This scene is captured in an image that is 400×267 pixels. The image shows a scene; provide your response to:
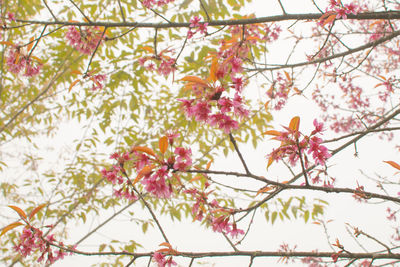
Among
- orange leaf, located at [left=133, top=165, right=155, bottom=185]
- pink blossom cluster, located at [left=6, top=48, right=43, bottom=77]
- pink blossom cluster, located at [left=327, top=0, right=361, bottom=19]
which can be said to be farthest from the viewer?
pink blossom cluster, located at [left=6, top=48, right=43, bottom=77]

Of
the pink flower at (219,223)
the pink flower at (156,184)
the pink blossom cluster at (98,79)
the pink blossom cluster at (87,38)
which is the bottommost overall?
the pink flower at (219,223)

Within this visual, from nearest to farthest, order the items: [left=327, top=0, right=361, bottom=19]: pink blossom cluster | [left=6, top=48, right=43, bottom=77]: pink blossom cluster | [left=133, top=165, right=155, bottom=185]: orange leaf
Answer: [left=133, top=165, right=155, bottom=185]: orange leaf < [left=327, top=0, right=361, bottom=19]: pink blossom cluster < [left=6, top=48, right=43, bottom=77]: pink blossom cluster

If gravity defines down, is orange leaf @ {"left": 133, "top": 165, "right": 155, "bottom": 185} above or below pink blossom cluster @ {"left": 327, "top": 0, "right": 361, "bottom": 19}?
below

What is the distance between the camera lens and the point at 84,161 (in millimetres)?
1741

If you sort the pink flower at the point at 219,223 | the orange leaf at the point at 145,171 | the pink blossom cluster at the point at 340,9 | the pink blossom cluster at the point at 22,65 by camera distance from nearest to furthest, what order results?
the orange leaf at the point at 145,171, the pink flower at the point at 219,223, the pink blossom cluster at the point at 340,9, the pink blossom cluster at the point at 22,65

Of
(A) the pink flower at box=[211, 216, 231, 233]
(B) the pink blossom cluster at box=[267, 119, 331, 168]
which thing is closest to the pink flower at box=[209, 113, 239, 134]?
(B) the pink blossom cluster at box=[267, 119, 331, 168]

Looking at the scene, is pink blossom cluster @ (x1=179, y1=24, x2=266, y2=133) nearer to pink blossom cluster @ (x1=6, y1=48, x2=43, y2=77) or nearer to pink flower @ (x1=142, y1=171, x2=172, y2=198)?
pink flower @ (x1=142, y1=171, x2=172, y2=198)

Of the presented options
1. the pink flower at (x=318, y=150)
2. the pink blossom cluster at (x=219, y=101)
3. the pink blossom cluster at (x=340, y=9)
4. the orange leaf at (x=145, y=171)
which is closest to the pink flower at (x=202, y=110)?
the pink blossom cluster at (x=219, y=101)

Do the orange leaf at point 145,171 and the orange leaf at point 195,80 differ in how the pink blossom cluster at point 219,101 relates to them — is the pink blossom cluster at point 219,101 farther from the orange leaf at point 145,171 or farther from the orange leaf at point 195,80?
the orange leaf at point 145,171

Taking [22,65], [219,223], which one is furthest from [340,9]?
[22,65]

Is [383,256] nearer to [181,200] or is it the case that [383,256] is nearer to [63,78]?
[181,200]

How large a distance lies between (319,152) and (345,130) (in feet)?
8.79

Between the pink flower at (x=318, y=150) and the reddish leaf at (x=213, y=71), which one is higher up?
the reddish leaf at (x=213, y=71)

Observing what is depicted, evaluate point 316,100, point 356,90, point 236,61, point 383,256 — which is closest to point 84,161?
point 236,61
